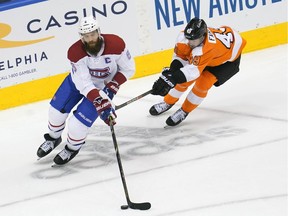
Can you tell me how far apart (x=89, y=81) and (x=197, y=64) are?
0.75 metres

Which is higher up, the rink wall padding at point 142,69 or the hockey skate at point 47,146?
the hockey skate at point 47,146

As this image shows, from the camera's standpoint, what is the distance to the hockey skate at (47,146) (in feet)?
15.6

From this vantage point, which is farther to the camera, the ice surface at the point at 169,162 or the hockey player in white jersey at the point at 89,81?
the hockey player in white jersey at the point at 89,81

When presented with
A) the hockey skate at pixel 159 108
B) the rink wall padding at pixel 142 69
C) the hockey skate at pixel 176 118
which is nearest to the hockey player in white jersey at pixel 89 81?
the hockey skate at pixel 176 118

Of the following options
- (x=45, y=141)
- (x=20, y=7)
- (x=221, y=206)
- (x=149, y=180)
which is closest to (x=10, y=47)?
(x=20, y=7)

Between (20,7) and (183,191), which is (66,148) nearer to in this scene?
(183,191)

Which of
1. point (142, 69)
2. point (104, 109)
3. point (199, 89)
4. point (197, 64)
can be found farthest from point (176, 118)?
Answer: point (142, 69)

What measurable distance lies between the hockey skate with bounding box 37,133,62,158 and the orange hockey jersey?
0.87m

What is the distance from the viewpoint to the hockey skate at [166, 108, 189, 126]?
5.18 metres

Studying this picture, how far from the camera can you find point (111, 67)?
454 centimetres

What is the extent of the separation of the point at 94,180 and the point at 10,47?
1.83 metres

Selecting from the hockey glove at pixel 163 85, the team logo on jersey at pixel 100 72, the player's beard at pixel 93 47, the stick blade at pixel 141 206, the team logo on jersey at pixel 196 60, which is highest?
the player's beard at pixel 93 47

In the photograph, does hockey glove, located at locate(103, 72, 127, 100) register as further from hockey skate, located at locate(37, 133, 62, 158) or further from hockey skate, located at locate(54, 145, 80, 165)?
hockey skate, located at locate(37, 133, 62, 158)

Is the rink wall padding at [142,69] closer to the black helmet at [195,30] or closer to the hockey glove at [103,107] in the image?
the black helmet at [195,30]
